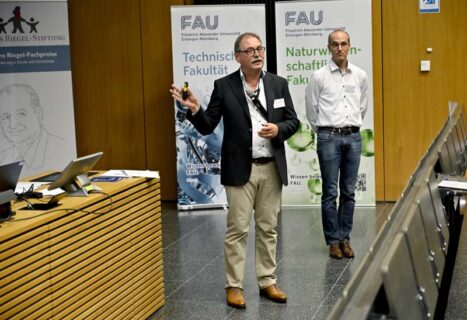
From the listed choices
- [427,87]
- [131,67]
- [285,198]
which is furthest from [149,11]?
[427,87]

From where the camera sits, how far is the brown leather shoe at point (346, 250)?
20.9 ft

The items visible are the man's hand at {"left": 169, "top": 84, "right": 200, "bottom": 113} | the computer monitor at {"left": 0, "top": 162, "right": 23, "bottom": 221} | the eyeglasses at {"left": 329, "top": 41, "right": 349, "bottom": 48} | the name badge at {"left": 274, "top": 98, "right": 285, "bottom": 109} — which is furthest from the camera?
the eyeglasses at {"left": 329, "top": 41, "right": 349, "bottom": 48}

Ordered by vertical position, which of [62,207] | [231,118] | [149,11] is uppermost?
[149,11]

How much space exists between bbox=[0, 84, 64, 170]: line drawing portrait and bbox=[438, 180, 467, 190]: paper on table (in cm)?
557

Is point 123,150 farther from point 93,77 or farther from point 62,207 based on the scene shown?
point 62,207

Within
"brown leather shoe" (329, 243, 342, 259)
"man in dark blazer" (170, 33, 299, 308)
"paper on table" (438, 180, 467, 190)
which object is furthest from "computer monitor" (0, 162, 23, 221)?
"brown leather shoe" (329, 243, 342, 259)

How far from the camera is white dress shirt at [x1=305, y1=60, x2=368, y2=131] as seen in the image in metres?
6.32

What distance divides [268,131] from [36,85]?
4787mm

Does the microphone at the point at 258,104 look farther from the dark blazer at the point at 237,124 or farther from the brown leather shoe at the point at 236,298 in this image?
the brown leather shoe at the point at 236,298

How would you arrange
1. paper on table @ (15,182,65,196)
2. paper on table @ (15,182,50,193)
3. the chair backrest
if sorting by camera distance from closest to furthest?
the chair backrest < paper on table @ (15,182,65,196) < paper on table @ (15,182,50,193)

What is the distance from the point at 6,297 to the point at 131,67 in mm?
6135

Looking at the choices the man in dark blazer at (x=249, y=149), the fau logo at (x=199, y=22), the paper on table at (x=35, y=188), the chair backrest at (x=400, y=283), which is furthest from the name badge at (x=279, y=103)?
the fau logo at (x=199, y=22)

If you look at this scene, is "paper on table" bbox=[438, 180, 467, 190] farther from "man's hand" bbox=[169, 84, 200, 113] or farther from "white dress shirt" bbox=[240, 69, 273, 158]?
"man's hand" bbox=[169, 84, 200, 113]

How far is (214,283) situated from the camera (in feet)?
19.1
